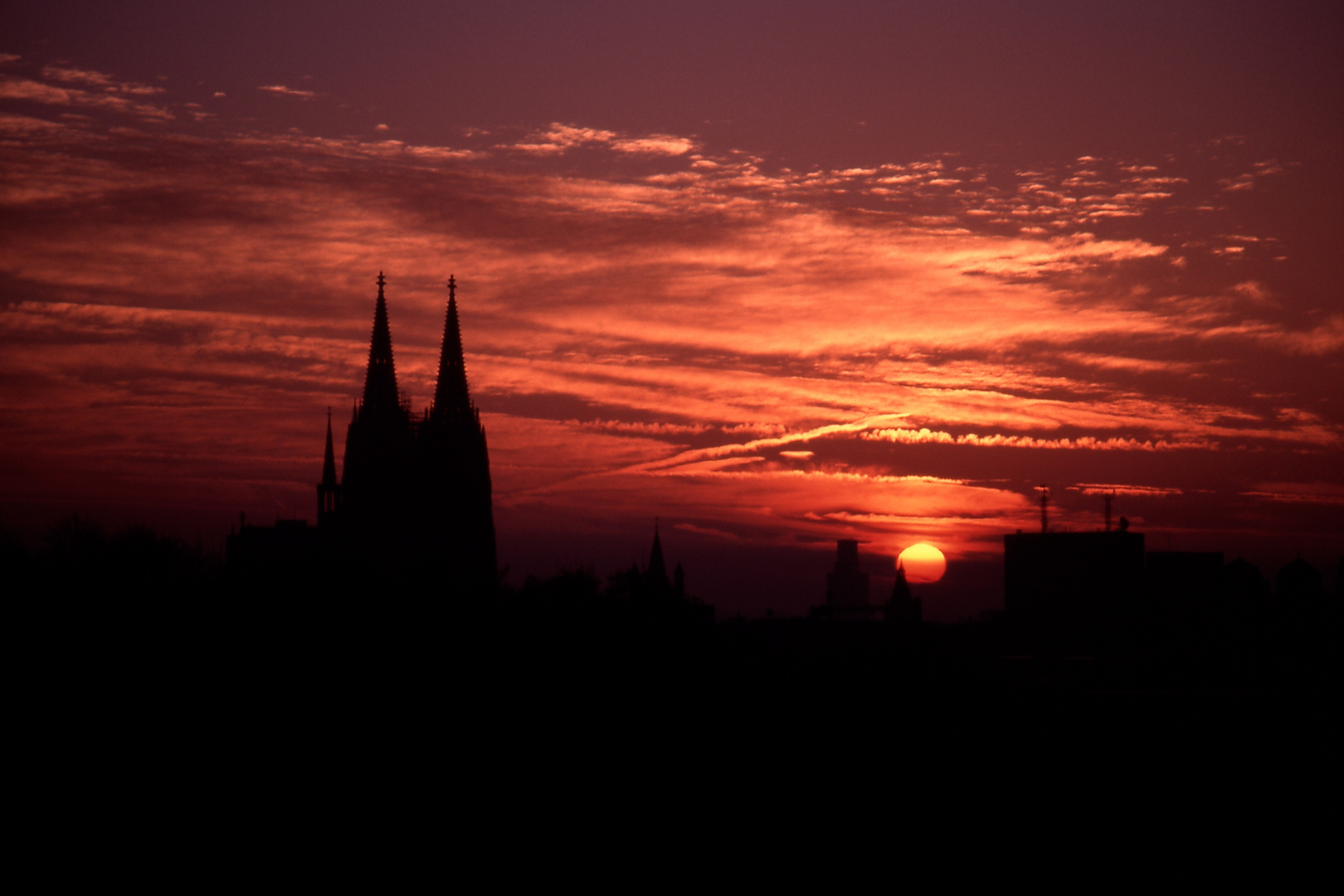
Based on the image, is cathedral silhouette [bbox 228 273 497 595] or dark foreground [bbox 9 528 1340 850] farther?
cathedral silhouette [bbox 228 273 497 595]

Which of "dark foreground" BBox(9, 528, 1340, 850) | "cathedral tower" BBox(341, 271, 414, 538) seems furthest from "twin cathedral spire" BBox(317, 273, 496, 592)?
"dark foreground" BBox(9, 528, 1340, 850)

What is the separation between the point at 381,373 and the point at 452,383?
7331 mm

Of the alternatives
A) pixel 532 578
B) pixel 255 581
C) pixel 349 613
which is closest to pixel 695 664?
pixel 349 613

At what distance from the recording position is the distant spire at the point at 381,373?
139 m

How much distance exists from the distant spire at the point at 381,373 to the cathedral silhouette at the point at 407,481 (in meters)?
0.08

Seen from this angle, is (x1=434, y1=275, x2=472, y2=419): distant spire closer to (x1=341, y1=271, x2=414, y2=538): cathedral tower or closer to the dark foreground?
(x1=341, y1=271, x2=414, y2=538): cathedral tower

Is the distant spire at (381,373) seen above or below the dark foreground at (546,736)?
above

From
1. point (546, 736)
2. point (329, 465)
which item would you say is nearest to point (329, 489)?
point (329, 465)

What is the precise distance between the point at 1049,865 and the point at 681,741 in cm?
1186

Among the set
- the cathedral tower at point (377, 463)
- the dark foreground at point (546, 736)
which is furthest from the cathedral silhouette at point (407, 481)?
the dark foreground at point (546, 736)

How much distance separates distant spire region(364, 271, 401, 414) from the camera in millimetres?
139000

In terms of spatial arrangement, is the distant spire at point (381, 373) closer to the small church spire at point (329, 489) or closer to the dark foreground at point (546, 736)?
the small church spire at point (329, 489)

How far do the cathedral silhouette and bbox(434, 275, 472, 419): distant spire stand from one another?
83mm

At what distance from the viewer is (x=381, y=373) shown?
14038cm
